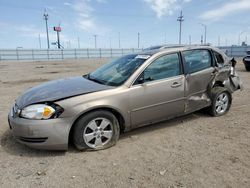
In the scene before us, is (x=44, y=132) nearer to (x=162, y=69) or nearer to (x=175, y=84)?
(x=162, y=69)

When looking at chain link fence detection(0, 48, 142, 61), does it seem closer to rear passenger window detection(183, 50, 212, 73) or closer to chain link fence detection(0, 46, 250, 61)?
chain link fence detection(0, 46, 250, 61)

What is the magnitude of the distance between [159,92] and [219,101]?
1.79 meters

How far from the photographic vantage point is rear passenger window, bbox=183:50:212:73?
433 cm

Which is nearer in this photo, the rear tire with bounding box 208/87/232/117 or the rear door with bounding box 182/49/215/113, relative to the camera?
the rear door with bounding box 182/49/215/113

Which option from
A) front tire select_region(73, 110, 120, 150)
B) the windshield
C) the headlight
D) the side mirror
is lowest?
front tire select_region(73, 110, 120, 150)

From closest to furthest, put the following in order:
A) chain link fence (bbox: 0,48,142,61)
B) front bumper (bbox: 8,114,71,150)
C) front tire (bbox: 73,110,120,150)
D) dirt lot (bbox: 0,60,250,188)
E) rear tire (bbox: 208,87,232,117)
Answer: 1. dirt lot (bbox: 0,60,250,188)
2. front bumper (bbox: 8,114,71,150)
3. front tire (bbox: 73,110,120,150)
4. rear tire (bbox: 208,87,232,117)
5. chain link fence (bbox: 0,48,142,61)

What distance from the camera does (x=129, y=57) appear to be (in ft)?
14.4

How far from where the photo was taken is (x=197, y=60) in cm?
451

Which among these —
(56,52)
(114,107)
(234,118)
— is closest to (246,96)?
(234,118)

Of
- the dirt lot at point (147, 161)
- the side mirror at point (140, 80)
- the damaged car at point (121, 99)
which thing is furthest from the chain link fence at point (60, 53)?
the side mirror at point (140, 80)

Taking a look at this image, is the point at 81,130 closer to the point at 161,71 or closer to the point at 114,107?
the point at 114,107

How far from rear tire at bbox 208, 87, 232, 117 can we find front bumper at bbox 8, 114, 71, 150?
312 cm

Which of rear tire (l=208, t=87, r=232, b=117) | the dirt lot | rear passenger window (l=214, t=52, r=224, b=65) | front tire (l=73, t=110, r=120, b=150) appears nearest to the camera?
the dirt lot

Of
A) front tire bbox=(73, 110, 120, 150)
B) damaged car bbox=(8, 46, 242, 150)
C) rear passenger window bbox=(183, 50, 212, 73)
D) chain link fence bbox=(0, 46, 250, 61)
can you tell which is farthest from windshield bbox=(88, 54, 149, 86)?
chain link fence bbox=(0, 46, 250, 61)
